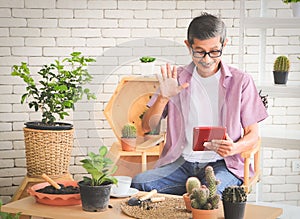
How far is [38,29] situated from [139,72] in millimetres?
736

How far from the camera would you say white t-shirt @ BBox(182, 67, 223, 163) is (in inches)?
121

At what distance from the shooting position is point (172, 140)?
10.6ft

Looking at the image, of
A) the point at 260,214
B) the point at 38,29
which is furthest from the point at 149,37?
the point at 260,214

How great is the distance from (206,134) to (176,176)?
364 mm

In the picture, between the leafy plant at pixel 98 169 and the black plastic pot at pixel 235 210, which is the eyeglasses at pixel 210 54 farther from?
the black plastic pot at pixel 235 210

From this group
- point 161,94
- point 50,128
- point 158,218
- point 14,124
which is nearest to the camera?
point 158,218

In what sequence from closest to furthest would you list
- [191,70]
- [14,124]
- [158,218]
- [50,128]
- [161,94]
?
[158,218]
[161,94]
[191,70]
[50,128]
[14,124]

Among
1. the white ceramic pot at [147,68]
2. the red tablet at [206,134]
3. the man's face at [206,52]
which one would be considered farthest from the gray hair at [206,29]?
the white ceramic pot at [147,68]

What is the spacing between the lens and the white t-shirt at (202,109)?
3.08 m

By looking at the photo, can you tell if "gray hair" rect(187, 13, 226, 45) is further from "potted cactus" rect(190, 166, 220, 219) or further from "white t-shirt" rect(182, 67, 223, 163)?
"potted cactus" rect(190, 166, 220, 219)

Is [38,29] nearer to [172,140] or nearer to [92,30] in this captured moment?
[92,30]

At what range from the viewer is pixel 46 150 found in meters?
3.59

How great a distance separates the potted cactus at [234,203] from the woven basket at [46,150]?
1.56 metres

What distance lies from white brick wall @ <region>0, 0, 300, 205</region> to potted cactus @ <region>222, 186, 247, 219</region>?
70.1 inches
